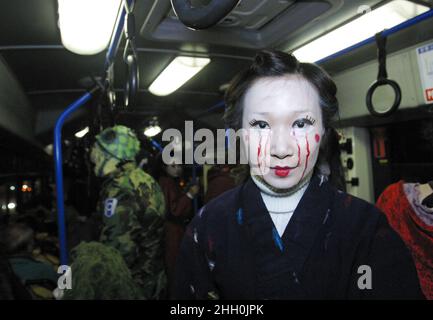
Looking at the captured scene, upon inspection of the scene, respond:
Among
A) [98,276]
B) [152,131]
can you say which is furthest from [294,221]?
[152,131]

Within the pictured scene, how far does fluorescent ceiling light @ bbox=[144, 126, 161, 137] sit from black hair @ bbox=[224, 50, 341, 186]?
939mm

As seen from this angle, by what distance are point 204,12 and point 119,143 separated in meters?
1.30

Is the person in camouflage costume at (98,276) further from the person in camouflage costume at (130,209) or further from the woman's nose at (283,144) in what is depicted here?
the woman's nose at (283,144)

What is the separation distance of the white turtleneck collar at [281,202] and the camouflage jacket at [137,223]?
108 cm

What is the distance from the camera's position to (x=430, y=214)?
0.78 metres

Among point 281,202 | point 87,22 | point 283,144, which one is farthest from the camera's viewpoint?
point 87,22

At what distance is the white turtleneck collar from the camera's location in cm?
77

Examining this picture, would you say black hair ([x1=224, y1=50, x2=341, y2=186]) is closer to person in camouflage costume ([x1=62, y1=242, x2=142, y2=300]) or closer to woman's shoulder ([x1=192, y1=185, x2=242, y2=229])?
woman's shoulder ([x1=192, y1=185, x2=242, y2=229])

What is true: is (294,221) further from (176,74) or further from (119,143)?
(176,74)

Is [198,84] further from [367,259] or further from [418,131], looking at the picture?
[367,259]

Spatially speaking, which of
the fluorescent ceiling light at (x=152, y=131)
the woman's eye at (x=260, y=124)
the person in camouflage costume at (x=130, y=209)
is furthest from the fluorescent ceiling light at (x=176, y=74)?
the woman's eye at (x=260, y=124)

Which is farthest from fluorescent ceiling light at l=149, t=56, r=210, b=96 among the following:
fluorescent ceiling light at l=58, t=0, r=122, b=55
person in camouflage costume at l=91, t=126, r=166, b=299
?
fluorescent ceiling light at l=58, t=0, r=122, b=55

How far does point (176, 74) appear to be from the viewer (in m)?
1.85

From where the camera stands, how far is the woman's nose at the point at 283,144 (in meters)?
0.68
